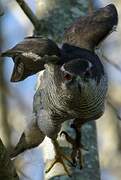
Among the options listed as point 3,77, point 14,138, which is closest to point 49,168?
point 14,138

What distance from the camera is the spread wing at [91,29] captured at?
453cm

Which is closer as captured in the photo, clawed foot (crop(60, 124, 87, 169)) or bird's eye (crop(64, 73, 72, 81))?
bird's eye (crop(64, 73, 72, 81))

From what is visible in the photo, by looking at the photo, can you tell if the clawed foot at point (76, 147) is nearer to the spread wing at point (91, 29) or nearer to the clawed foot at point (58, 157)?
the clawed foot at point (58, 157)

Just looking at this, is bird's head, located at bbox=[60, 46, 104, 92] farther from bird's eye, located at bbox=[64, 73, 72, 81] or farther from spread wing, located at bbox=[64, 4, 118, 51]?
spread wing, located at bbox=[64, 4, 118, 51]

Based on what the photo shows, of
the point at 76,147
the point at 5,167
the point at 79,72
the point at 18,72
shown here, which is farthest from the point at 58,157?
the point at 5,167

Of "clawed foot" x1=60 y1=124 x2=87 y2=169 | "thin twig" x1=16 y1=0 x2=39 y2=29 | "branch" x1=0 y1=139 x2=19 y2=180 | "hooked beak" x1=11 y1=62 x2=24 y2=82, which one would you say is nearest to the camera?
"branch" x1=0 y1=139 x2=19 y2=180

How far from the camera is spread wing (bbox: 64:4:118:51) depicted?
178 inches

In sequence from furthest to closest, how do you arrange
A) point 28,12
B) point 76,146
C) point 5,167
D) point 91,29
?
point 28,12, point 91,29, point 76,146, point 5,167

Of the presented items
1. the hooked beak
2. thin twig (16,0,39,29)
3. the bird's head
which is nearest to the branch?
the bird's head

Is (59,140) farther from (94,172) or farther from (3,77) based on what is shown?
(3,77)

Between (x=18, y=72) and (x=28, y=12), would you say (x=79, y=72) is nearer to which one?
(x=18, y=72)

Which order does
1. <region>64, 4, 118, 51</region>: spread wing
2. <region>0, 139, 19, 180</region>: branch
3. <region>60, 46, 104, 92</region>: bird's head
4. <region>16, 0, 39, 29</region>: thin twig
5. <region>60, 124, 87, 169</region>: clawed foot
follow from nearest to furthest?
<region>0, 139, 19, 180</region>: branch < <region>60, 46, 104, 92</region>: bird's head < <region>60, 124, 87, 169</region>: clawed foot < <region>64, 4, 118, 51</region>: spread wing < <region>16, 0, 39, 29</region>: thin twig

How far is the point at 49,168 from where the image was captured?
4.47 metres

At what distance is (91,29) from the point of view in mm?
4574
